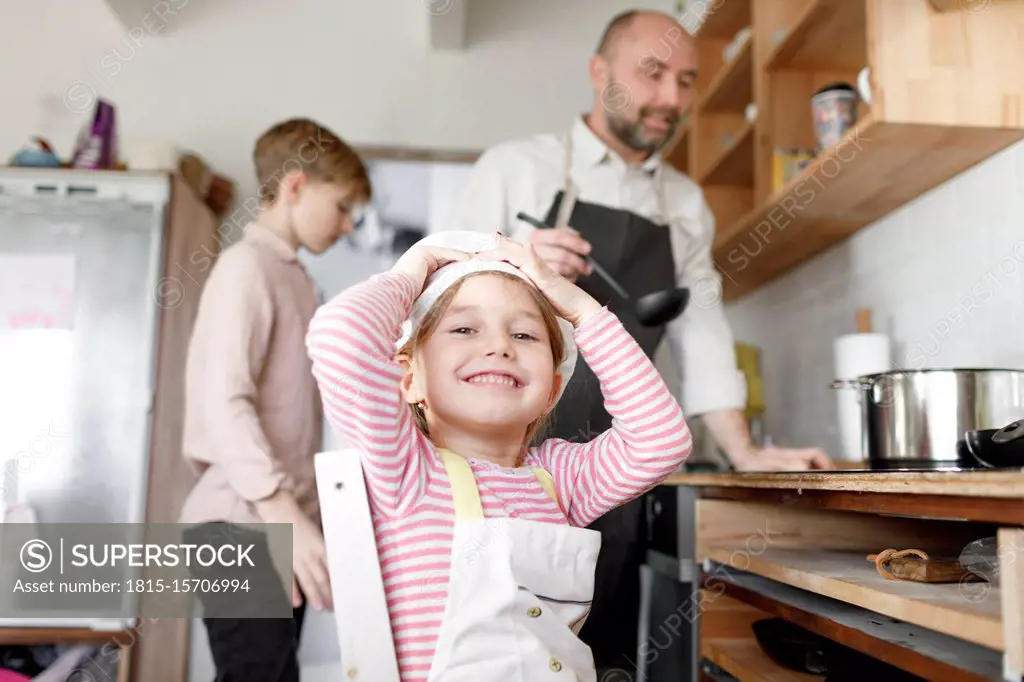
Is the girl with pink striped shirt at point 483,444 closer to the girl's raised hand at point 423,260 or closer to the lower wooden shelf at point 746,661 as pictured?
the girl's raised hand at point 423,260

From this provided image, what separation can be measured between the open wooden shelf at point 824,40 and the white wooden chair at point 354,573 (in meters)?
1.20

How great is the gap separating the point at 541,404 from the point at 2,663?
136cm

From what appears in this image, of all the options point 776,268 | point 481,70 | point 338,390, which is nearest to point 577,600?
point 338,390

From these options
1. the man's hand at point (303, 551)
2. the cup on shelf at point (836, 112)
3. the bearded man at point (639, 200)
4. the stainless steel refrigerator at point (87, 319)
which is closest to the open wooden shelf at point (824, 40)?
the cup on shelf at point (836, 112)

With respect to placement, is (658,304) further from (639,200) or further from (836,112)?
(836,112)

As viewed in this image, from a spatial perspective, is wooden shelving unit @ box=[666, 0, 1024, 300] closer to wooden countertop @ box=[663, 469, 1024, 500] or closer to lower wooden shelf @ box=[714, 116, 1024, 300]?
lower wooden shelf @ box=[714, 116, 1024, 300]

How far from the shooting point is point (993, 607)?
694 mm

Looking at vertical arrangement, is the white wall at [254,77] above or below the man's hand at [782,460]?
above

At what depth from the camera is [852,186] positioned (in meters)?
1.54

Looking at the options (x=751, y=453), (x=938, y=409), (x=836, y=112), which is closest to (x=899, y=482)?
(x=938, y=409)

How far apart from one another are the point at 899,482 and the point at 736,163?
1495mm

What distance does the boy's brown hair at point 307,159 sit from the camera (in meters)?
1.34

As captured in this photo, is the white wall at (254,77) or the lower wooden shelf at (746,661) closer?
the lower wooden shelf at (746,661)

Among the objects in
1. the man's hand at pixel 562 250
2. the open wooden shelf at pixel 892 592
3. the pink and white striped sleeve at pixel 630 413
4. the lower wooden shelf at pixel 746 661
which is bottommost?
the lower wooden shelf at pixel 746 661
